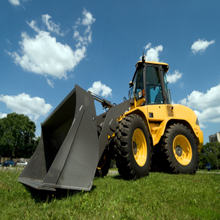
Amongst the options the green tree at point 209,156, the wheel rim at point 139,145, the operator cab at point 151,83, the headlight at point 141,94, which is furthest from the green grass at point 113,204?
the green tree at point 209,156

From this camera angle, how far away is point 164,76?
20.7ft

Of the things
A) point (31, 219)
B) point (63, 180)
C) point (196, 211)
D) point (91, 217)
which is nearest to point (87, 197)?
point (63, 180)

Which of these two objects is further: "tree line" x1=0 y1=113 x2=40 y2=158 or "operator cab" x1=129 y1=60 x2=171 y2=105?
"tree line" x1=0 y1=113 x2=40 y2=158

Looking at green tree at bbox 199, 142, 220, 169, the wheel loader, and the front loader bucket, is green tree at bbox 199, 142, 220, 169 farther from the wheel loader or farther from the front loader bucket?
the front loader bucket

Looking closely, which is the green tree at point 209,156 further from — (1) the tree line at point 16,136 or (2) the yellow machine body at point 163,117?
(1) the tree line at point 16,136

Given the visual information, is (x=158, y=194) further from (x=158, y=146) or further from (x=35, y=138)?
(x=35, y=138)

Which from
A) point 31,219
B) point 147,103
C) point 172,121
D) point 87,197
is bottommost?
point 31,219

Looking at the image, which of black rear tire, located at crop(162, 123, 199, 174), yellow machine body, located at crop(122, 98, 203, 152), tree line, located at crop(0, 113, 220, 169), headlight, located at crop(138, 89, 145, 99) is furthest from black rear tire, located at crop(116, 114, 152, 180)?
tree line, located at crop(0, 113, 220, 169)

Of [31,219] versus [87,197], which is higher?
[87,197]

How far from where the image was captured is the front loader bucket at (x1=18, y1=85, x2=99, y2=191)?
2320 mm

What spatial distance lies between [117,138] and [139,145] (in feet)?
2.99

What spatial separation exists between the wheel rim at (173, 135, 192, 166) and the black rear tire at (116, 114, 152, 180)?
164cm

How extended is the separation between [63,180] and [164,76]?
5.27m

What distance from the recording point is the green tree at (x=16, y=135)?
1363 inches
